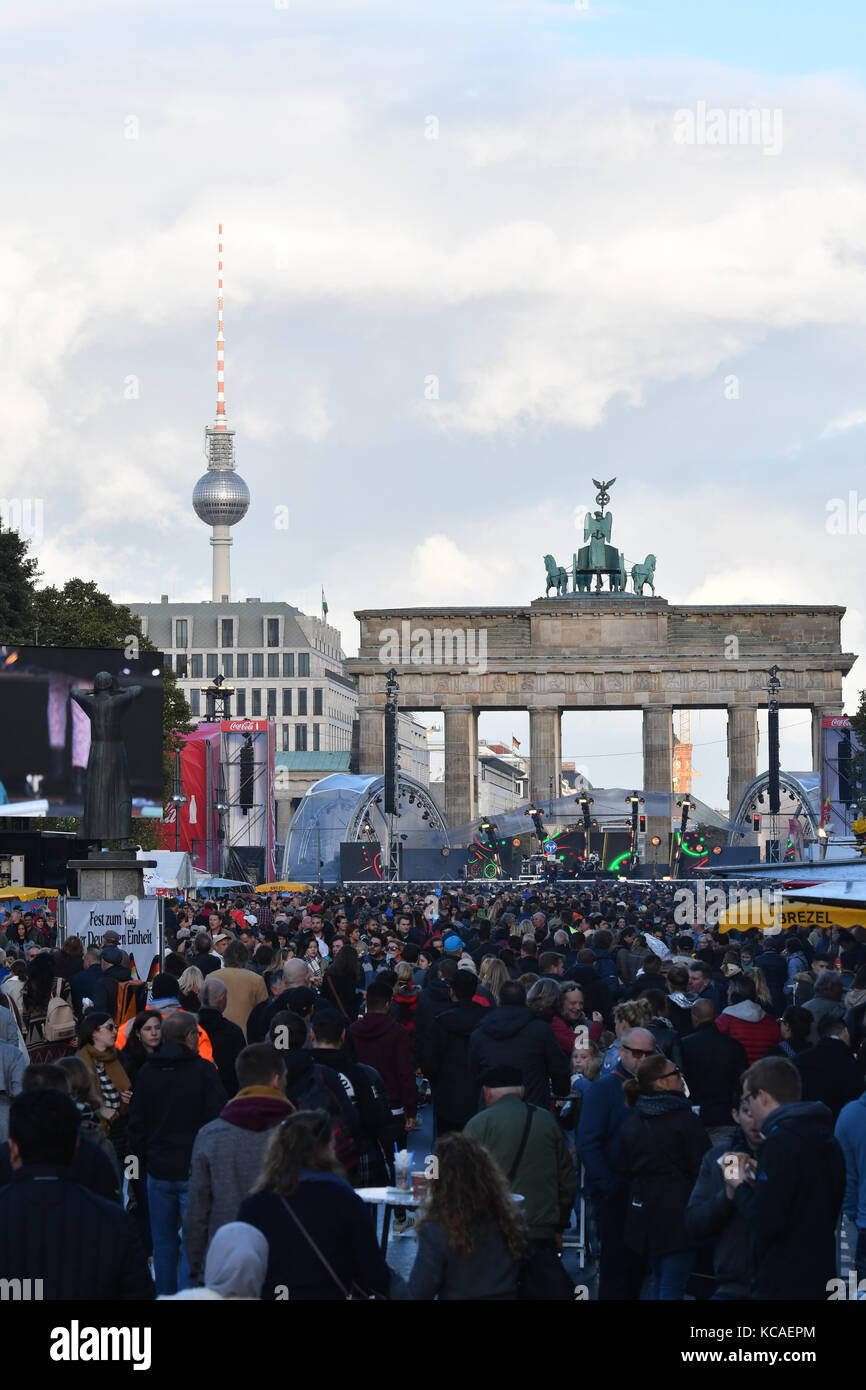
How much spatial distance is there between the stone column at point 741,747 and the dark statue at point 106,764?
83939 mm

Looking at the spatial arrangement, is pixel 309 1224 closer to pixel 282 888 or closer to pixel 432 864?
pixel 282 888

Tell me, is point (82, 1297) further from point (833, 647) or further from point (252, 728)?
point (833, 647)

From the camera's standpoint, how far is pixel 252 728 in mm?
75062

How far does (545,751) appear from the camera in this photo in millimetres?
111500

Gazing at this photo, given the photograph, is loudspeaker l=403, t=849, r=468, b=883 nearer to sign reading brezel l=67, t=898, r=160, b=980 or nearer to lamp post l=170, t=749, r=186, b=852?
lamp post l=170, t=749, r=186, b=852

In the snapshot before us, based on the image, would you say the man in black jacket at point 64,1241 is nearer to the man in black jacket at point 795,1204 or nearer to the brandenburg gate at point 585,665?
the man in black jacket at point 795,1204

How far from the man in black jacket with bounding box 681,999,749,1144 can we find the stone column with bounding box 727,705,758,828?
94706 mm

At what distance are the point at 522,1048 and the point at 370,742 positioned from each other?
101122 millimetres

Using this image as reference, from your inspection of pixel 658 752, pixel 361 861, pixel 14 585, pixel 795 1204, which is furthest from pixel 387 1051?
pixel 658 752

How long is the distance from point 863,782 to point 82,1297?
6609 centimetres

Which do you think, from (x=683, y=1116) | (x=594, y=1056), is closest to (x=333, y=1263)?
(x=683, y=1116)

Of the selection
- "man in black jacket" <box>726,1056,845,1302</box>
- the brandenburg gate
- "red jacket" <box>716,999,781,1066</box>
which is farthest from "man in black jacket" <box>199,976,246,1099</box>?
the brandenburg gate

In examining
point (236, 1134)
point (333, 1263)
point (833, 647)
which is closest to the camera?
point (333, 1263)
